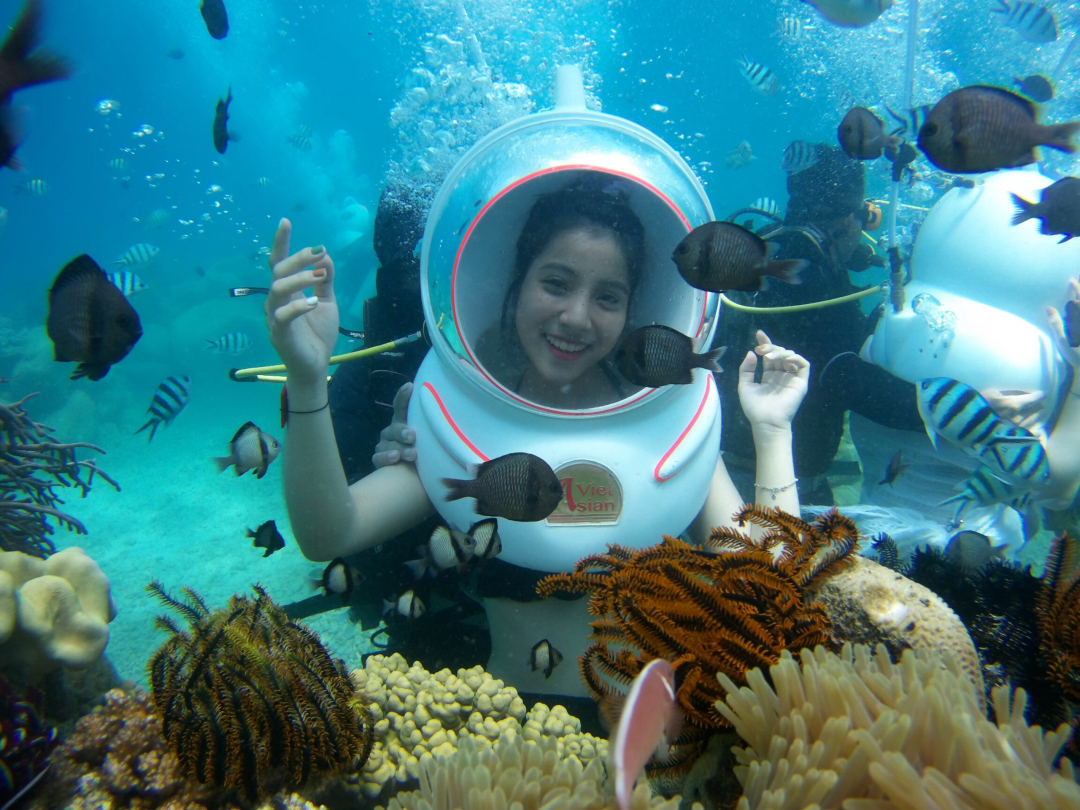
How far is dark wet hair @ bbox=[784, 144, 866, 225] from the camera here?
505 cm

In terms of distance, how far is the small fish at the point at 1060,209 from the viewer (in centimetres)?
285

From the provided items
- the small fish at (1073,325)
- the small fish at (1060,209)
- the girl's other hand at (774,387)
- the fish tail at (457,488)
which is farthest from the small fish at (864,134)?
the fish tail at (457,488)

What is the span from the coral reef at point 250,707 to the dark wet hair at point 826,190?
5393mm

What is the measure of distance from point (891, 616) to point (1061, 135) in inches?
92.1

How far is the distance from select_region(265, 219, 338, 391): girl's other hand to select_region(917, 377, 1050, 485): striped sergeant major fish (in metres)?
3.41

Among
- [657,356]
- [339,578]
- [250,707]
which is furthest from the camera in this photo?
[339,578]

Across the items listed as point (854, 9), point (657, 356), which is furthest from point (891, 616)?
point (854, 9)

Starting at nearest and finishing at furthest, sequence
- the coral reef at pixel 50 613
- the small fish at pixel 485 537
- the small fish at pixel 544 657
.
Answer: the coral reef at pixel 50 613 < the small fish at pixel 485 537 < the small fish at pixel 544 657

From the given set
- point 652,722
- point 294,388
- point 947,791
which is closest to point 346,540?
point 294,388

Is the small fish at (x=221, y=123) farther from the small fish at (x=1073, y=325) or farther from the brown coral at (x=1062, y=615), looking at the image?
the small fish at (x=1073, y=325)

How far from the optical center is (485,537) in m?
2.20

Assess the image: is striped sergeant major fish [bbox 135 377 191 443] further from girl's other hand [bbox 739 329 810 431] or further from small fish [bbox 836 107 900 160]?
small fish [bbox 836 107 900 160]

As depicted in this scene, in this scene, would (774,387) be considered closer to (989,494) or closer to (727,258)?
(727,258)

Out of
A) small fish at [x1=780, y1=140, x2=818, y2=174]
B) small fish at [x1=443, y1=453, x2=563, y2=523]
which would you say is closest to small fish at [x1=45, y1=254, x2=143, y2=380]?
small fish at [x1=443, y1=453, x2=563, y2=523]
